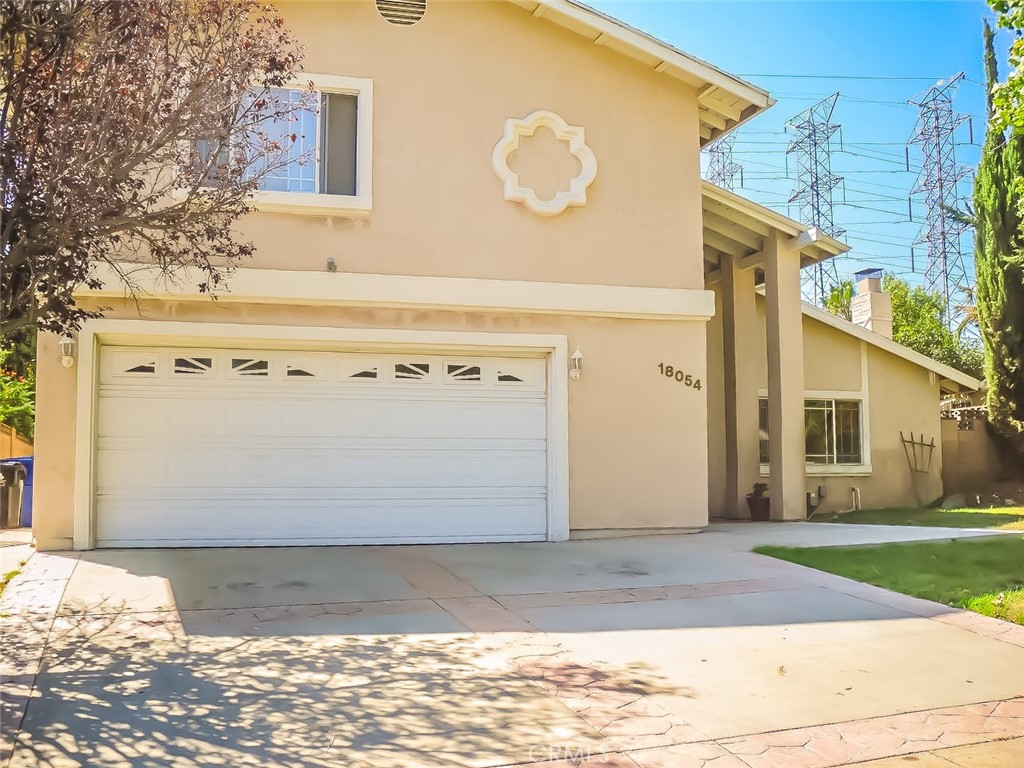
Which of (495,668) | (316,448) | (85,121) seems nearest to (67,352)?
(316,448)

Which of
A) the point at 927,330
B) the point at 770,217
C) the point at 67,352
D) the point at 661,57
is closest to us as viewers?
the point at 67,352

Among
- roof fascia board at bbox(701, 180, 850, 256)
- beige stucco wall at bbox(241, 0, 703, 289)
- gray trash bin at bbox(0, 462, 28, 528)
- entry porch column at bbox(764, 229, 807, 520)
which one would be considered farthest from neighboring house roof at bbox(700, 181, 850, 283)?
gray trash bin at bbox(0, 462, 28, 528)

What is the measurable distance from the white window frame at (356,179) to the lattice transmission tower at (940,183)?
40.6m

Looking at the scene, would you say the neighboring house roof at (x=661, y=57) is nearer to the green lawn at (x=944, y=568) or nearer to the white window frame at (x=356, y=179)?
the white window frame at (x=356, y=179)

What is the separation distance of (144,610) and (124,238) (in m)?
4.76

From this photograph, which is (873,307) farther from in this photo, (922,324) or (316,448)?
(922,324)

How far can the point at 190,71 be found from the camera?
21.3 ft

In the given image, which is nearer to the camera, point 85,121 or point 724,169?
point 85,121

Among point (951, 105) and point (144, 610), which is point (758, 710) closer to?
point (144, 610)

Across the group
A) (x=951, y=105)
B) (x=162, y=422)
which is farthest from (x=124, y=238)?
(x=951, y=105)

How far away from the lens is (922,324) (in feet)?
112

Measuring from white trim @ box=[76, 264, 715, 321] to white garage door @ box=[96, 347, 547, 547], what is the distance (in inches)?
26.7

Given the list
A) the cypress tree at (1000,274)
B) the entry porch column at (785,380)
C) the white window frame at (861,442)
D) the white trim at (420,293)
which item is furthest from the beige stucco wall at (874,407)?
the white trim at (420,293)

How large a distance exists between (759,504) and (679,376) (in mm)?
3665
